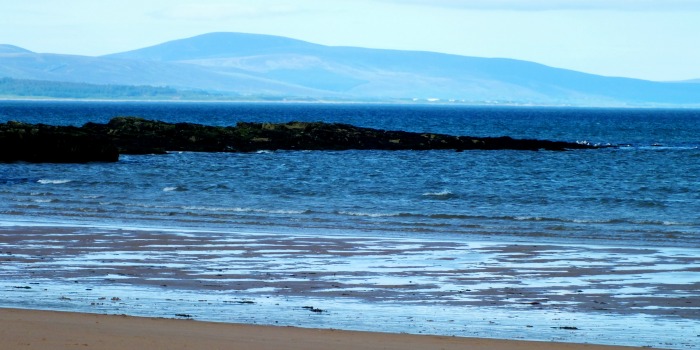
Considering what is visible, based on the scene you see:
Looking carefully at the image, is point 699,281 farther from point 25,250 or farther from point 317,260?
point 25,250

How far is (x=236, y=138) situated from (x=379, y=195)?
2960cm

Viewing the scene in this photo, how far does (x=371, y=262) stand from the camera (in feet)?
55.1

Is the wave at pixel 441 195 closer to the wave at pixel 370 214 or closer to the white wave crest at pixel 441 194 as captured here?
the white wave crest at pixel 441 194

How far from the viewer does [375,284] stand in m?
14.4

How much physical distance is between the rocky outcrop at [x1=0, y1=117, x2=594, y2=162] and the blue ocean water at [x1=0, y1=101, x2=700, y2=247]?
3.01m

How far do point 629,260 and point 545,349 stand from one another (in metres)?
7.68

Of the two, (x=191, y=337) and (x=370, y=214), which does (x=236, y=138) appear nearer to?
(x=370, y=214)

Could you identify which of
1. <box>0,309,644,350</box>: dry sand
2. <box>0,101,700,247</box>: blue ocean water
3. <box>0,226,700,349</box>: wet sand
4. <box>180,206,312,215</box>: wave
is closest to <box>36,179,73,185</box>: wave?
<box>0,101,700,247</box>: blue ocean water

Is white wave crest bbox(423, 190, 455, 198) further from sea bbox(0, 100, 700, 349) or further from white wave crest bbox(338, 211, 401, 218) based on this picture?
white wave crest bbox(338, 211, 401, 218)

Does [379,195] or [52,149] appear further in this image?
[52,149]

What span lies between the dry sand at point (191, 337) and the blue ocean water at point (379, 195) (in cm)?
1084

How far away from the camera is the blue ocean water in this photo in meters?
23.7

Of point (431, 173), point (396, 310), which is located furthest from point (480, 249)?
point (431, 173)

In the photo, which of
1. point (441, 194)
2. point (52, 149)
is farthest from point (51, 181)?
point (441, 194)
